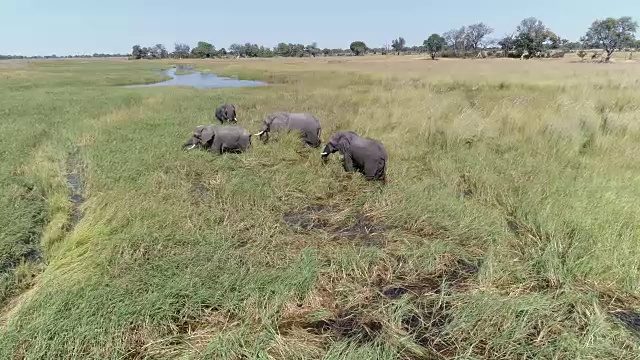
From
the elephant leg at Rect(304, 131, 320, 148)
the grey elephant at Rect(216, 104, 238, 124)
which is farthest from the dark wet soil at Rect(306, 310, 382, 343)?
the grey elephant at Rect(216, 104, 238, 124)

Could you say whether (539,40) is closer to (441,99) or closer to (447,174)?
(441,99)

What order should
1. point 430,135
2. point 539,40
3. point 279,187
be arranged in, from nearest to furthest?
point 279,187
point 430,135
point 539,40

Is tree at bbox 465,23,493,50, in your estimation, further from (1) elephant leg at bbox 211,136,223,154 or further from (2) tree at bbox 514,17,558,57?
(1) elephant leg at bbox 211,136,223,154

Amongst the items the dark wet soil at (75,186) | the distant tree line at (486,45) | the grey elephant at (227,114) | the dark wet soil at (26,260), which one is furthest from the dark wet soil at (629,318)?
the distant tree line at (486,45)

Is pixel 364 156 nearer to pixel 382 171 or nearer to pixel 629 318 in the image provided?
pixel 382 171

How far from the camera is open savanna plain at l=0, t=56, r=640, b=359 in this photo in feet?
10.4

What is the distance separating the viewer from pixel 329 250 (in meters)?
4.71

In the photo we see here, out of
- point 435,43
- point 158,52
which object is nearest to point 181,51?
point 158,52

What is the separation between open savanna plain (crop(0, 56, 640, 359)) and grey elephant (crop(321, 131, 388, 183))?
25 centimetres

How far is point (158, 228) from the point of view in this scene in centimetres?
484

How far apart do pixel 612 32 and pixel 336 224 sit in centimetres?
7480

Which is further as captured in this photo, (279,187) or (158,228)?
(279,187)

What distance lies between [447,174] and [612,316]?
410 centimetres

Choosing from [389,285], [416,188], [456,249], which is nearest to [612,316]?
[456,249]
